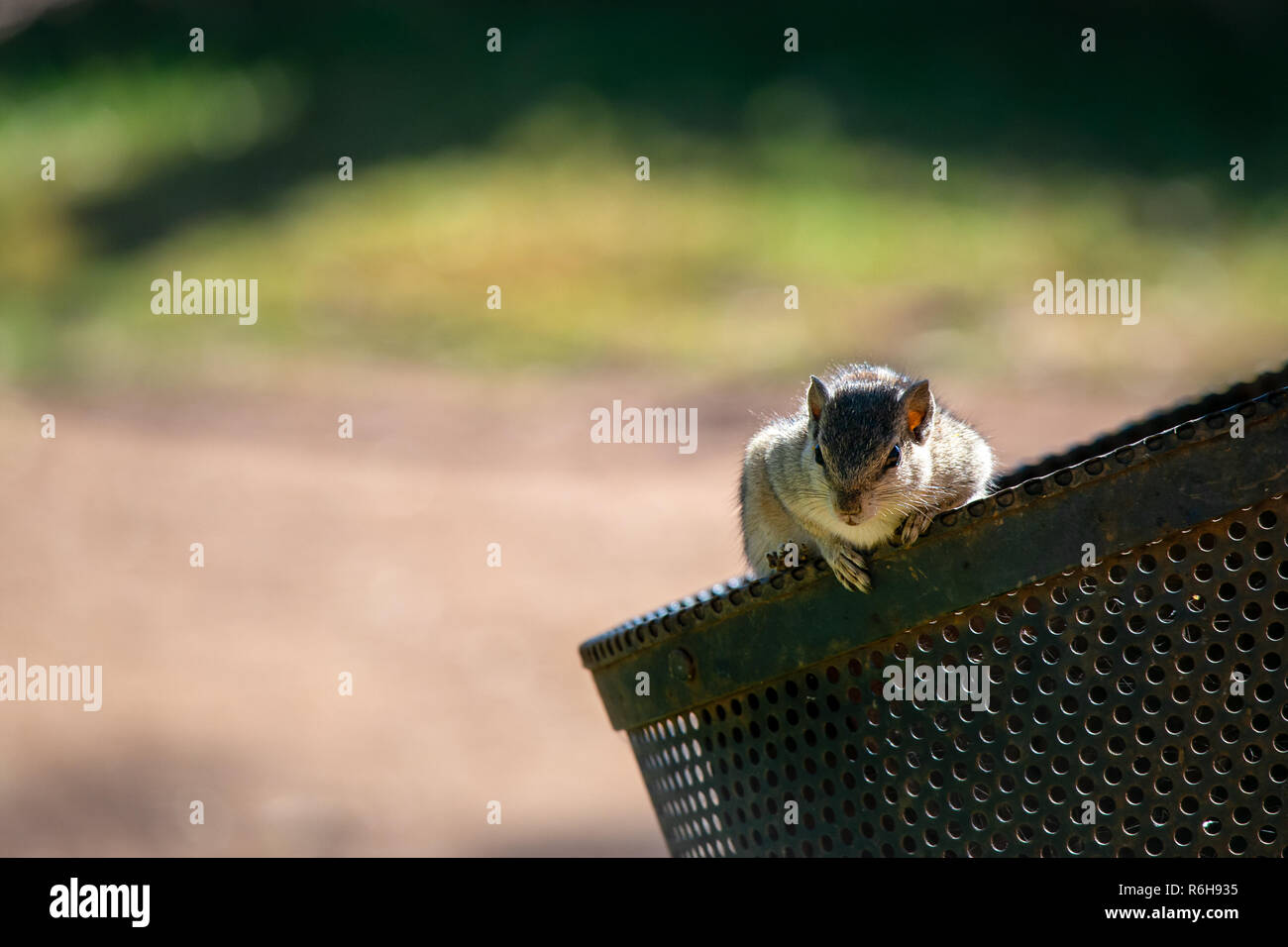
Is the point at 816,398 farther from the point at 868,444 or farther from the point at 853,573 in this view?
the point at 853,573

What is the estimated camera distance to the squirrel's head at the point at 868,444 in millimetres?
3389

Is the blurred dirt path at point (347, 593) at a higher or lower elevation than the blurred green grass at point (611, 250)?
lower

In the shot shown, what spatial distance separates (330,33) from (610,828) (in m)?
14.6

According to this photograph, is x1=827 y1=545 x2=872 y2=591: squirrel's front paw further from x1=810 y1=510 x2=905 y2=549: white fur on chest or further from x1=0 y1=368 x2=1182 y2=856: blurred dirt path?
x1=0 y1=368 x2=1182 y2=856: blurred dirt path

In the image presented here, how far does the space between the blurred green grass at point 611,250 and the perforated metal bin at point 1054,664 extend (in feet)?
34.8

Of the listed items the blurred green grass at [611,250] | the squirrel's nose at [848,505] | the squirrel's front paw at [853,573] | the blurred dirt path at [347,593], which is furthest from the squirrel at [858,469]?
the blurred green grass at [611,250]

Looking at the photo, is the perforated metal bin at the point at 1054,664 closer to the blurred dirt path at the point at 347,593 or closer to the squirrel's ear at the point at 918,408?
the squirrel's ear at the point at 918,408

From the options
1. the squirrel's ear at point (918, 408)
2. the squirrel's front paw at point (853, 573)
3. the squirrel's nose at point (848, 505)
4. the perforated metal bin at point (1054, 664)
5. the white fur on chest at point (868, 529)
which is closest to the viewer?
the perforated metal bin at point (1054, 664)

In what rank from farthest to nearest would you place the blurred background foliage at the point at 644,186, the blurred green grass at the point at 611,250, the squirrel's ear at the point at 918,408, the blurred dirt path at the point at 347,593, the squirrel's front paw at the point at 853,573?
the blurred background foliage at the point at 644,186 → the blurred green grass at the point at 611,250 → the blurred dirt path at the point at 347,593 → the squirrel's ear at the point at 918,408 → the squirrel's front paw at the point at 853,573

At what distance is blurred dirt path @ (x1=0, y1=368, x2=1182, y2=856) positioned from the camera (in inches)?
288

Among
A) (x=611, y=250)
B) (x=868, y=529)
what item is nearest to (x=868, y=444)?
(x=868, y=529)

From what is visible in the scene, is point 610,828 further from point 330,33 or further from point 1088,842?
point 330,33

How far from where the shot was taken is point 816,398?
3.63 meters

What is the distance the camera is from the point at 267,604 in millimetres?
9570
